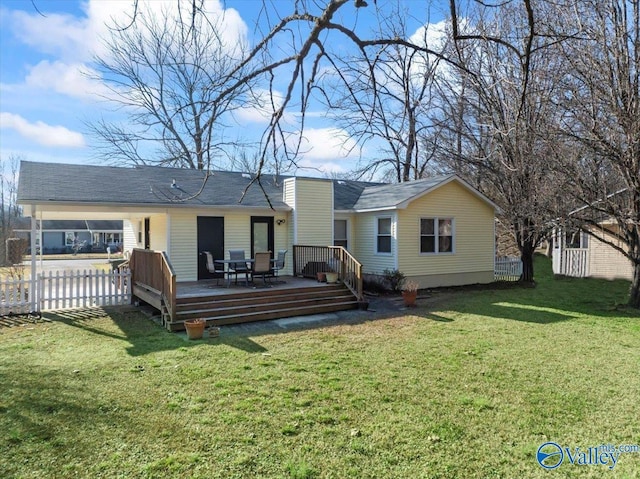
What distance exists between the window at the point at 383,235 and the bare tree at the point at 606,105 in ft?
19.4

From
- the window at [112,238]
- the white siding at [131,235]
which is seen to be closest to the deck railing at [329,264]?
the white siding at [131,235]

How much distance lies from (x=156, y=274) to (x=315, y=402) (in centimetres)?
633

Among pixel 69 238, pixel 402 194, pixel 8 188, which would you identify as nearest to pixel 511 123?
pixel 402 194

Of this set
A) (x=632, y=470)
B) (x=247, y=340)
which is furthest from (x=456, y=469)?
(x=247, y=340)

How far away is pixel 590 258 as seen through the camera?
18.5 meters

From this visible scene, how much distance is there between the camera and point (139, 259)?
1096 cm

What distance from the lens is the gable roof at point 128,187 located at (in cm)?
1093

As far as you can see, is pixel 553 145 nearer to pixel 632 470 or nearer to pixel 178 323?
pixel 632 470

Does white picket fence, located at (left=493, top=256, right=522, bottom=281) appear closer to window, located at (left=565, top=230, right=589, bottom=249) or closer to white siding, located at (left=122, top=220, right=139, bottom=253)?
window, located at (left=565, top=230, right=589, bottom=249)

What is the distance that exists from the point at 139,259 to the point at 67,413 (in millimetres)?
7088

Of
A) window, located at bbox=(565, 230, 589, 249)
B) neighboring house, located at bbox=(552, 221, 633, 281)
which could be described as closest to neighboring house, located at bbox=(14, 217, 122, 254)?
neighboring house, located at bbox=(552, 221, 633, 281)

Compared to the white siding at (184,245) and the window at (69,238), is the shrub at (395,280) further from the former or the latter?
the window at (69,238)

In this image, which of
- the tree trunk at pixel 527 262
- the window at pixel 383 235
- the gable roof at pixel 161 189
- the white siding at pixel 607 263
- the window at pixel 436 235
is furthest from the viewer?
the white siding at pixel 607 263

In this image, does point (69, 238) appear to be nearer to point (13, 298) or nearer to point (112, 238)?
Result: point (112, 238)
